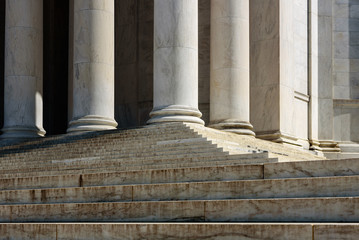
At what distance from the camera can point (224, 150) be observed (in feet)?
189

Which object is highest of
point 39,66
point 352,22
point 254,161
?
point 352,22

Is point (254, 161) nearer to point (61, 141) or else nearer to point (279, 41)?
point (61, 141)

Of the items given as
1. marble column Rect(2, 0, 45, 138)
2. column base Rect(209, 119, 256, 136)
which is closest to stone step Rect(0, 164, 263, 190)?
marble column Rect(2, 0, 45, 138)

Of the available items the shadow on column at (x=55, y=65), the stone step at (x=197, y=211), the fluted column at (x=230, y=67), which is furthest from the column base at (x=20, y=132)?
the stone step at (x=197, y=211)

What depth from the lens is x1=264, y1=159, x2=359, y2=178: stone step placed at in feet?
133

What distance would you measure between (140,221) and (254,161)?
41.3ft

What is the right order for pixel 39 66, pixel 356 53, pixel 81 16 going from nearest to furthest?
pixel 81 16 < pixel 39 66 < pixel 356 53

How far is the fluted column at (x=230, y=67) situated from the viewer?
7938 centimetres

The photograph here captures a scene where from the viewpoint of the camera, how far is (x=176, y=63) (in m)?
71.1

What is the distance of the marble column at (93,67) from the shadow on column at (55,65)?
3421cm

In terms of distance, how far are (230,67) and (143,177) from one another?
1349 inches

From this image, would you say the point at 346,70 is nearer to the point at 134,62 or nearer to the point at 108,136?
the point at 134,62

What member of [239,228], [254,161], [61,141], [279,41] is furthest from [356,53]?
[239,228]

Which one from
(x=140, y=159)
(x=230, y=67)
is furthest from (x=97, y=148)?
(x=230, y=67)
